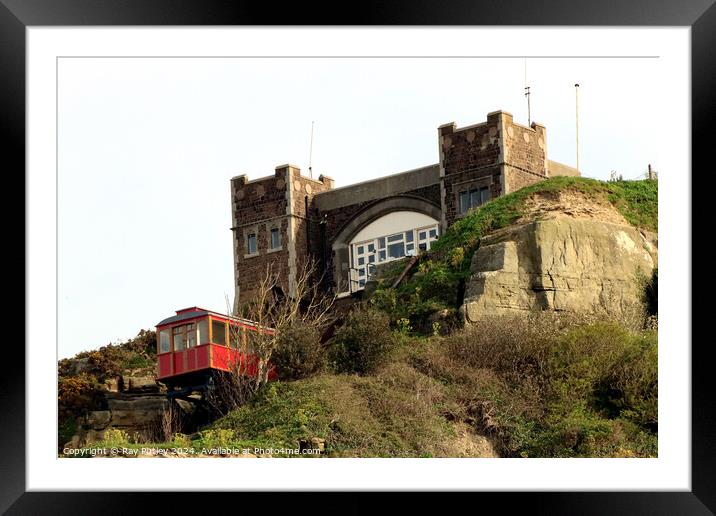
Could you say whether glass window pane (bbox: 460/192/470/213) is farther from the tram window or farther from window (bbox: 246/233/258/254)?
the tram window

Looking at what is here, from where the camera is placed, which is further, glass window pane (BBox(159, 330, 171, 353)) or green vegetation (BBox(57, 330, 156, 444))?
green vegetation (BBox(57, 330, 156, 444))

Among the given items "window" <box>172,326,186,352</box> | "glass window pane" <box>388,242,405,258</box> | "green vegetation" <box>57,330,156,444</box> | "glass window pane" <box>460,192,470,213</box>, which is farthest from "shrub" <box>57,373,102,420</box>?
"glass window pane" <box>460,192,470,213</box>

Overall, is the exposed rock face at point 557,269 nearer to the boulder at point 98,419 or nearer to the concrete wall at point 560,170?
the concrete wall at point 560,170

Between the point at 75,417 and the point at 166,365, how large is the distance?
19.2ft

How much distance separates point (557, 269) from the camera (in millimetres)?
38750

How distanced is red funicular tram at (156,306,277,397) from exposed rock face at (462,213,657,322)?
594 centimetres

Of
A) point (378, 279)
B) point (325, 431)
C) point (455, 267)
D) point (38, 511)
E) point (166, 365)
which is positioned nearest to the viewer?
point (38, 511)

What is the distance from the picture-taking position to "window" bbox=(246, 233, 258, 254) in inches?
1932

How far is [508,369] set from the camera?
1372 inches

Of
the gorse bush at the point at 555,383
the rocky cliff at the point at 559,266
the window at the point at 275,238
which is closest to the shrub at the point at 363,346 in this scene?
A: the gorse bush at the point at 555,383

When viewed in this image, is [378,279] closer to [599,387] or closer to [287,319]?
[287,319]

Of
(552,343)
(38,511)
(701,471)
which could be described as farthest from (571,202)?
(38,511)

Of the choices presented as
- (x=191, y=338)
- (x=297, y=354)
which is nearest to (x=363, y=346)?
(x=297, y=354)

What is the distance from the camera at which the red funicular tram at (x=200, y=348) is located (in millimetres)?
36656
